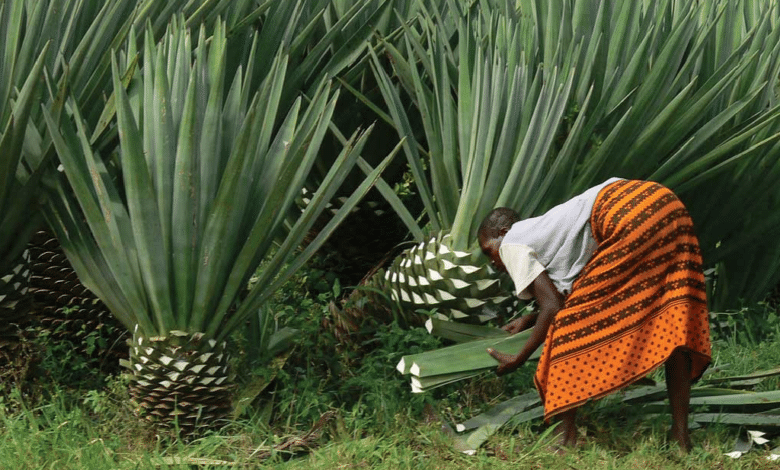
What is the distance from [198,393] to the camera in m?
3.68

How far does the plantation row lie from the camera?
140 inches

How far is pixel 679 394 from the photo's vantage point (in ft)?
12.2

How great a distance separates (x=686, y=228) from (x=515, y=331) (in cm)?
70

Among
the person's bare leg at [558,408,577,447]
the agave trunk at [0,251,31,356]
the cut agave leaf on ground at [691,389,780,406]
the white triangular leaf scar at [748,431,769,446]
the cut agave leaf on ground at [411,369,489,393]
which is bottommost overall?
the white triangular leaf scar at [748,431,769,446]

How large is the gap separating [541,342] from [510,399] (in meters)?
0.47

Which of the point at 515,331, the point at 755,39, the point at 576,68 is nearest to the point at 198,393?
the point at 515,331

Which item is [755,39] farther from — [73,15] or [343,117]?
[73,15]

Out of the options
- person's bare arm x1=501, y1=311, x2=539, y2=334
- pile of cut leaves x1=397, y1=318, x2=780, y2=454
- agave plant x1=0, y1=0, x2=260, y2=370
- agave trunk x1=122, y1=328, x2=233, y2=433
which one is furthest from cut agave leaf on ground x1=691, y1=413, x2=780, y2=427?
agave plant x1=0, y1=0, x2=260, y2=370

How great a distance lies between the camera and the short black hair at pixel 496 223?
3.79 metres

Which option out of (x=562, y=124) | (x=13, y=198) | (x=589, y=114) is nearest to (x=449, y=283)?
(x=562, y=124)

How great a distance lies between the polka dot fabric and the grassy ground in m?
0.24

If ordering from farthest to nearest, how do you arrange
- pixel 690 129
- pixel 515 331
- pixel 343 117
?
pixel 343 117, pixel 690 129, pixel 515 331

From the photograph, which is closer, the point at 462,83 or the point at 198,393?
the point at 198,393

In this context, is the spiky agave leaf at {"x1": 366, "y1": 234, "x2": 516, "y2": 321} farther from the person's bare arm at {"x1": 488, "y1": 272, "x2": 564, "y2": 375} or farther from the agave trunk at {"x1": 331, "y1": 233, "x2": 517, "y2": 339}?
the person's bare arm at {"x1": 488, "y1": 272, "x2": 564, "y2": 375}
